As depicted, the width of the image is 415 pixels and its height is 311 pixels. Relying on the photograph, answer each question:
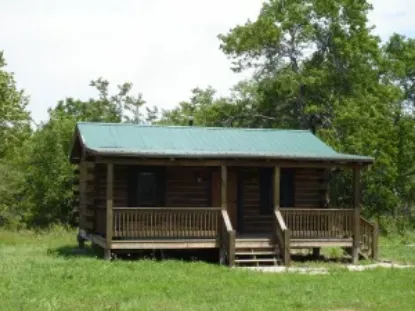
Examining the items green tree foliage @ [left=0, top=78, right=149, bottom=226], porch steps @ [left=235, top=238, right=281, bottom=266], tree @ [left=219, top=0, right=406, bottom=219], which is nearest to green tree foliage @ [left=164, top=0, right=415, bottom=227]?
tree @ [left=219, top=0, right=406, bottom=219]

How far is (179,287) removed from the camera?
16.1 meters

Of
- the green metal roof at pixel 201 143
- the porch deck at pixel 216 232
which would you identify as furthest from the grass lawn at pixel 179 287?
the green metal roof at pixel 201 143

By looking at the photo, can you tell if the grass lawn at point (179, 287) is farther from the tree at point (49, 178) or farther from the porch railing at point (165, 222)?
the tree at point (49, 178)

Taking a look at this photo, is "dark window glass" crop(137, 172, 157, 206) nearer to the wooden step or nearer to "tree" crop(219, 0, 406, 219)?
the wooden step

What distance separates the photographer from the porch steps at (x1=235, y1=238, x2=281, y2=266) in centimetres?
2198

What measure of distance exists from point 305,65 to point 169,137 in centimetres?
1883

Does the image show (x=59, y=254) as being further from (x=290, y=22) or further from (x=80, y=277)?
(x=290, y=22)

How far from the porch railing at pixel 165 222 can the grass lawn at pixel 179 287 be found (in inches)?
49.1

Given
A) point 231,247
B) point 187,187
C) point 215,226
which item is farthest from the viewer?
point 187,187

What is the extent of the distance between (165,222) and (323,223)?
5265 millimetres

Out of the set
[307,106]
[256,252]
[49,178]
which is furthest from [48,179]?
[256,252]

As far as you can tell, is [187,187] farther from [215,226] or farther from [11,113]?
[11,113]

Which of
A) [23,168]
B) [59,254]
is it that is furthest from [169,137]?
[23,168]

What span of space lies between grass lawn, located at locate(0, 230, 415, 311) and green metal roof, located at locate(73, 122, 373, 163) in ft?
10.9
